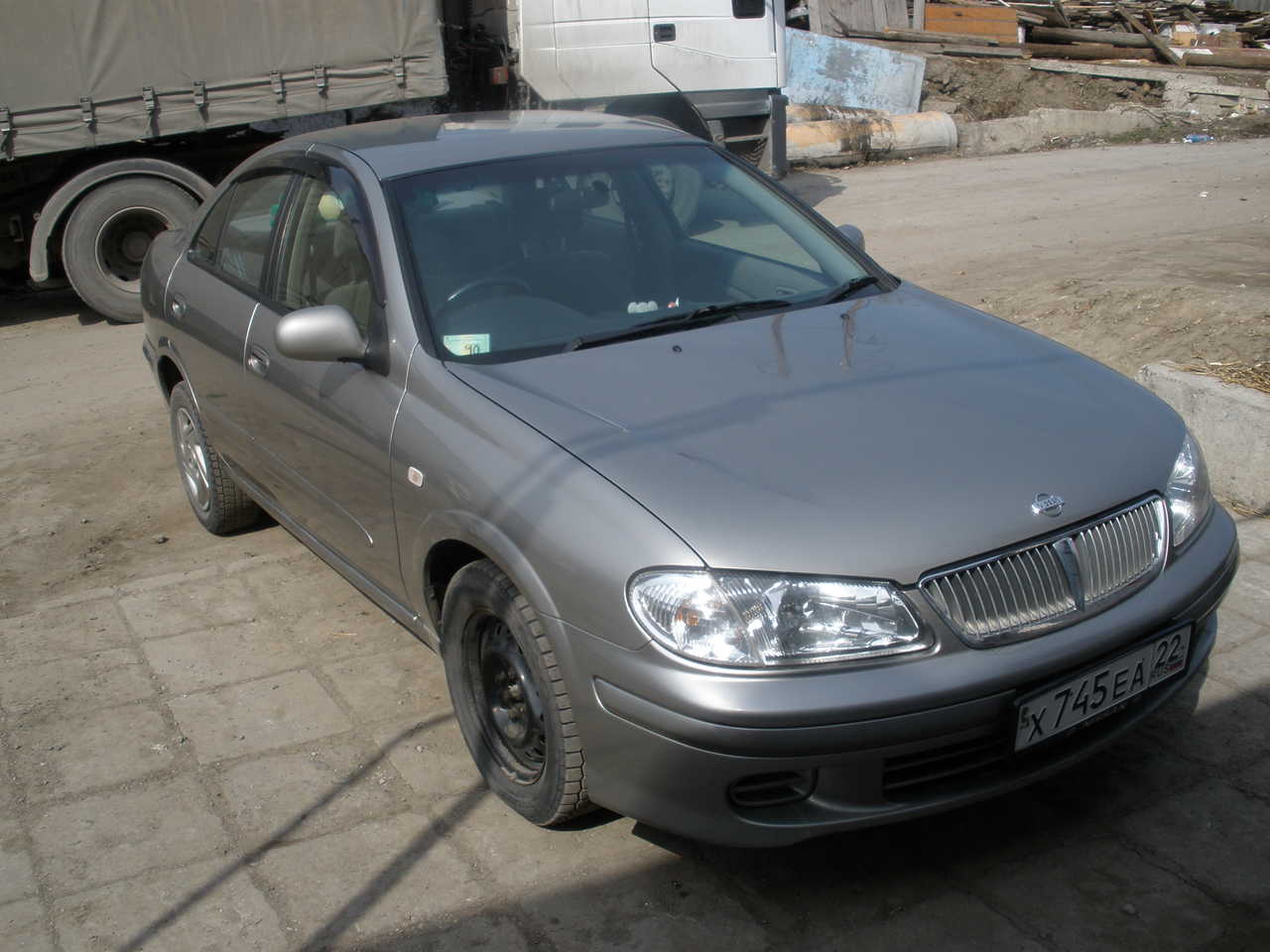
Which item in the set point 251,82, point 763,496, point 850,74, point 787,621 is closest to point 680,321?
point 763,496

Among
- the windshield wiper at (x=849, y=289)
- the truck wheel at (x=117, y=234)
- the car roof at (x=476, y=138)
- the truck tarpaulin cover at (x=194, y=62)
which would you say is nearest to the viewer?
the windshield wiper at (x=849, y=289)

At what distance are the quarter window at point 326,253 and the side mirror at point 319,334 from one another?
6.2 inches

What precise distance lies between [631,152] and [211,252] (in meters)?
1.85

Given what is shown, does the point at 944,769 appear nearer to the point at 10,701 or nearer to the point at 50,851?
the point at 50,851

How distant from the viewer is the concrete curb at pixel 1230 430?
4.78 meters

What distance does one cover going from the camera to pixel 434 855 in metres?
3.19

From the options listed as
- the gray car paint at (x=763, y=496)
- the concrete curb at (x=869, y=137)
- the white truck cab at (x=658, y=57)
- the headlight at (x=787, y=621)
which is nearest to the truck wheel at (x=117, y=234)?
A: the white truck cab at (x=658, y=57)

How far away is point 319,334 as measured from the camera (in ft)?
11.5

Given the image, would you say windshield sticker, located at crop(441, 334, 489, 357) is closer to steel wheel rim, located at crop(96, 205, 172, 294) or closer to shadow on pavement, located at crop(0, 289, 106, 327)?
steel wheel rim, located at crop(96, 205, 172, 294)

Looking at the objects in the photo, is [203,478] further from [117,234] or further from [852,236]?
[117,234]

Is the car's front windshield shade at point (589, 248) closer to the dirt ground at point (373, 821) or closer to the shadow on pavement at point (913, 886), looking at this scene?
the dirt ground at point (373, 821)

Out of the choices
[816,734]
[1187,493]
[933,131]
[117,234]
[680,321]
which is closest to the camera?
[816,734]

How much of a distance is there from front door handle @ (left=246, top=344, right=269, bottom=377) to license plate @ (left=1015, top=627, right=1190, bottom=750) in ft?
8.94

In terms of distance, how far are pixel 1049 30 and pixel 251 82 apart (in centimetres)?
1617
